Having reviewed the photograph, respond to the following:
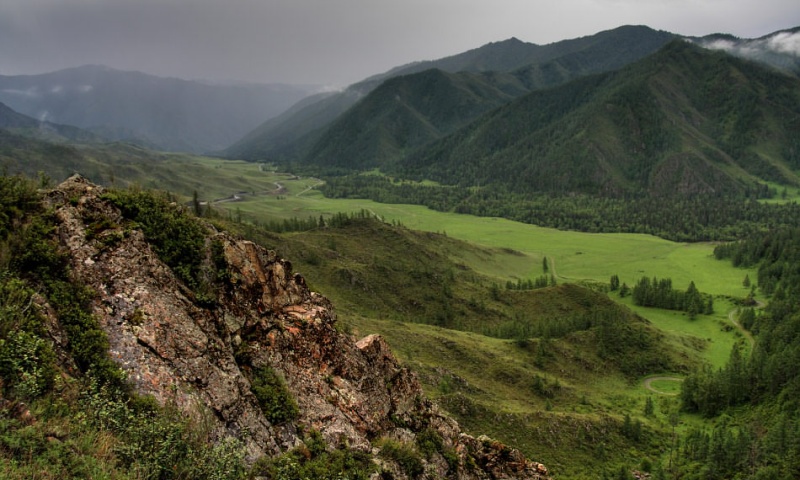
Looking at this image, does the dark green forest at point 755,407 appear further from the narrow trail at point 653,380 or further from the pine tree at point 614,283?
the pine tree at point 614,283

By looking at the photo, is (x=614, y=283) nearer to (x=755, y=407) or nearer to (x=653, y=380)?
(x=653, y=380)

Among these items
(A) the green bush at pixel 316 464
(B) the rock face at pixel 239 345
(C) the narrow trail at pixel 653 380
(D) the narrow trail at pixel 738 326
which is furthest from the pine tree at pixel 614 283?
(A) the green bush at pixel 316 464

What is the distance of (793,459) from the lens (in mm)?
58906

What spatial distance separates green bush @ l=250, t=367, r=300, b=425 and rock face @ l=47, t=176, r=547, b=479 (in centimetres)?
31

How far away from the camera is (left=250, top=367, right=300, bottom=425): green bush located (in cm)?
2331

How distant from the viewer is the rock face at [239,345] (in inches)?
800

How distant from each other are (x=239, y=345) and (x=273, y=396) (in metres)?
3.24

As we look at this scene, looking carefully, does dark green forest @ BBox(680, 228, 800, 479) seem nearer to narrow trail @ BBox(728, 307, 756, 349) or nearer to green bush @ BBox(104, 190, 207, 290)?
narrow trail @ BBox(728, 307, 756, 349)

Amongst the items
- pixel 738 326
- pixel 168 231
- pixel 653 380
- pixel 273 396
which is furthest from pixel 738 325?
pixel 168 231

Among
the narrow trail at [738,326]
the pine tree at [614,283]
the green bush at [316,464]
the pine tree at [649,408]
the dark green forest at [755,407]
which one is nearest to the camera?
the green bush at [316,464]

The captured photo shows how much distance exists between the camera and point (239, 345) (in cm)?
2445

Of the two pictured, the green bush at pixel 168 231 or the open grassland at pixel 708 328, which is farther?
the open grassland at pixel 708 328

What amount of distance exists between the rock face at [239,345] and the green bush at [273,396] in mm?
313


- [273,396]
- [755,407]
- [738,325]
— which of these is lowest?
[738,325]
